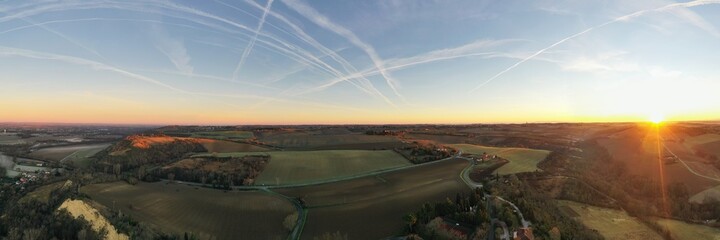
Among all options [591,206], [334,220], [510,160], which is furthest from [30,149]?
[591,206]

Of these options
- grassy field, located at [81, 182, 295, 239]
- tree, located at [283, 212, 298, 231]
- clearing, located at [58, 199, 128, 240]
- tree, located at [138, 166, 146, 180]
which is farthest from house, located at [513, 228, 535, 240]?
tree, located at [138, 166, 146, 180]

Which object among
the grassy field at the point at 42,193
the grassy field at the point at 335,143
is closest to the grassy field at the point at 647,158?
the grassy field at the point at 335,143

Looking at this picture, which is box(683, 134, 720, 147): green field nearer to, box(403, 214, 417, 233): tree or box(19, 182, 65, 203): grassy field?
box(403, 214, 417, 233): tree

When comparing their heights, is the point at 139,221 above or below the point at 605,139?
below

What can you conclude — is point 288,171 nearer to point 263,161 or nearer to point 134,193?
point 263,161

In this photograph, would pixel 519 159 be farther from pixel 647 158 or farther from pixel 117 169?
pixel 117 169

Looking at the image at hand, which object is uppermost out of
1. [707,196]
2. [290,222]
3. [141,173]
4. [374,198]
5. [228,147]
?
[228,147]

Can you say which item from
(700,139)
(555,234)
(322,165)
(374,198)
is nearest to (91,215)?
(374,198)

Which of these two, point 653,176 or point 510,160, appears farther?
point 510,160
